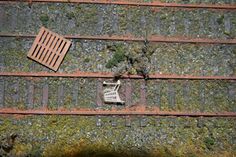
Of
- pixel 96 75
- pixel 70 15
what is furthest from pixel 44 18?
pixel 96 75

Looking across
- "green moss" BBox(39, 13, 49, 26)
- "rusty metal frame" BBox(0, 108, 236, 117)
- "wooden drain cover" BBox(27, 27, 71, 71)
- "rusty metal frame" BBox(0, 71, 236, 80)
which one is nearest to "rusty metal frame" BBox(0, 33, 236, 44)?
"wooden drain cover" BBox(27, 27, 71, 71)

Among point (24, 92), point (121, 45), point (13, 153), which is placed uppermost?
point (121, 45)

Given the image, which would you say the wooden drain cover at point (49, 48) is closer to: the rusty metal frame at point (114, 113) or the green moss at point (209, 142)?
the rusty metal frame at point (114, 113)

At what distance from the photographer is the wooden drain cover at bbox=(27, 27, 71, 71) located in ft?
27.9

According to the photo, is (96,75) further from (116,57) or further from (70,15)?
(70,15)

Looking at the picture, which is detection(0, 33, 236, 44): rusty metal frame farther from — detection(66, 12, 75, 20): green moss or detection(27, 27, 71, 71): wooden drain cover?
detection(66, 12, 75, 20): green moss

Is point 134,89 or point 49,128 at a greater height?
point 134,89

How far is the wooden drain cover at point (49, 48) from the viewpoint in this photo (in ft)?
27.9

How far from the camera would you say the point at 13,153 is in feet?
26.8

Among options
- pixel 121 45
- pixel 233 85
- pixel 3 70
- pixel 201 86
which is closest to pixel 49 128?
pixel 3 70

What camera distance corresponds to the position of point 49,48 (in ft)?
28.3

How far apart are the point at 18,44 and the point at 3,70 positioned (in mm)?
560

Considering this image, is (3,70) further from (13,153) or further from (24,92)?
(13,153)

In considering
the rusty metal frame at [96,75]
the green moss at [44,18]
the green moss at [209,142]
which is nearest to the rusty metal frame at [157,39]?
the green moss at [44,18]
